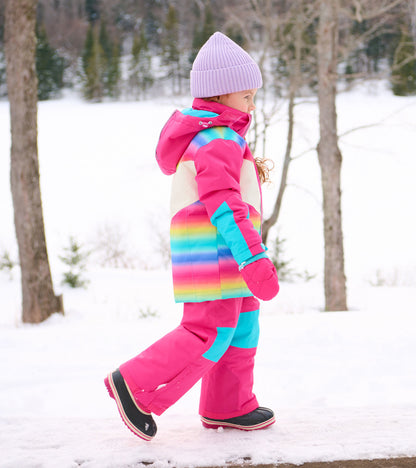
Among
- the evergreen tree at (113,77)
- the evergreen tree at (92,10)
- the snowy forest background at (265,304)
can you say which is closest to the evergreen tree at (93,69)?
the evergreen tree at (113,77)

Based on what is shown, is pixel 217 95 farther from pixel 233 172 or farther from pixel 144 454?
pixel 144 454

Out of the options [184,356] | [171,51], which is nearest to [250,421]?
[184,356]

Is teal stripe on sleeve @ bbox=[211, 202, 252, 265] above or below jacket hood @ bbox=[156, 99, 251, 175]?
below

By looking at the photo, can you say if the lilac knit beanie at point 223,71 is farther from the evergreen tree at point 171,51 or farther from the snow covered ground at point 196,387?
the evergreen tree at point 171,51

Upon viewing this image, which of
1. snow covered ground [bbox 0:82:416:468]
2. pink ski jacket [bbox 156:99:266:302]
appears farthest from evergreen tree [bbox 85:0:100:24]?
pink ski jacket [bbox 156:99:266:302]

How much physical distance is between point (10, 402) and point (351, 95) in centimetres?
3882

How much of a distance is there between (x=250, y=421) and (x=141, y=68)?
4282cm

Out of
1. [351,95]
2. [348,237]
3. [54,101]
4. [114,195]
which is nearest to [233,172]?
[348,237]

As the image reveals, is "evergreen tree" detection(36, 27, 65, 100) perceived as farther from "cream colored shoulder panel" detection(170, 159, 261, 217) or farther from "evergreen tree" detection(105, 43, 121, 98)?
"cream colored shoulder panel" detection(170, 159, 261, 217)

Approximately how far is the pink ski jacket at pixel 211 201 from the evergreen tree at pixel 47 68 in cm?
4369

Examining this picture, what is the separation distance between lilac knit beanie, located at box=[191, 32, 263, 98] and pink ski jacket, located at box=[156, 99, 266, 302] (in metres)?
0.06

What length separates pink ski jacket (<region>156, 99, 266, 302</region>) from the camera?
1752 mm

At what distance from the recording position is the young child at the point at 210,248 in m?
1.76

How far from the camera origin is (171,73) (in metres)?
40.4
